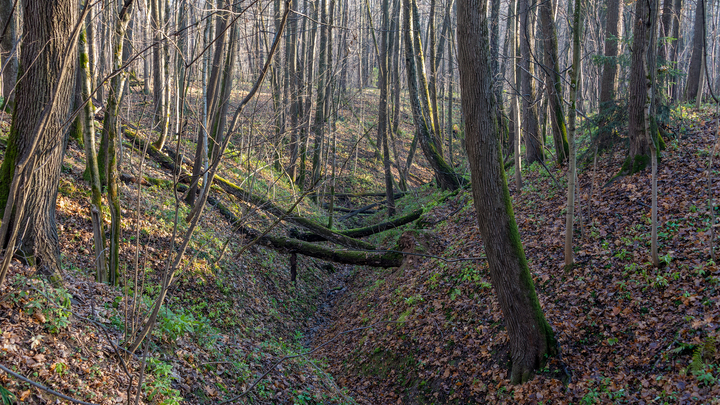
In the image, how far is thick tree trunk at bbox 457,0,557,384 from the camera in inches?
205

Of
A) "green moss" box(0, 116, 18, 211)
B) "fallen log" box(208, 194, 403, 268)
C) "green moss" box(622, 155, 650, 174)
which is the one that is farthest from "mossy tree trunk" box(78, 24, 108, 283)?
"green moss" box(622, 155, 650, 174)

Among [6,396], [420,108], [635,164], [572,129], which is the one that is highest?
[420,108]

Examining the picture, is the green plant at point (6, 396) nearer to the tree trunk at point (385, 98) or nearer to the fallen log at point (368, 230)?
the fallen log at point (368, 230)

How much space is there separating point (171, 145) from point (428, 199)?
9.20 m

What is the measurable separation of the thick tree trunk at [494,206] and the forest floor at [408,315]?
0.40m

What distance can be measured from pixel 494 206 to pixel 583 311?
2182mm

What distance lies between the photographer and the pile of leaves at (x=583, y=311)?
4922mm

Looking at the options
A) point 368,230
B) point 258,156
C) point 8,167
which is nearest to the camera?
point 8,167

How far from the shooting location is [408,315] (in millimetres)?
7898

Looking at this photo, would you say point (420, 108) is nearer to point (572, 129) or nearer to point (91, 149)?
point (572, 129)

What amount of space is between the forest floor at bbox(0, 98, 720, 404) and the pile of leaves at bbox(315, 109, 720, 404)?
0.08 feet

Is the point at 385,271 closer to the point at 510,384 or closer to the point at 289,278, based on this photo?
the point at 289,278

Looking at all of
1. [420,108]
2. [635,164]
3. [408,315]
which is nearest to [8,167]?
[408,315]

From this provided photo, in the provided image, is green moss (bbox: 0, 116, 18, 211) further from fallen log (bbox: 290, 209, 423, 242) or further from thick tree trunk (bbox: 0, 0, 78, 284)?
fallen log (bbox: 290, 209, 423, 242)
